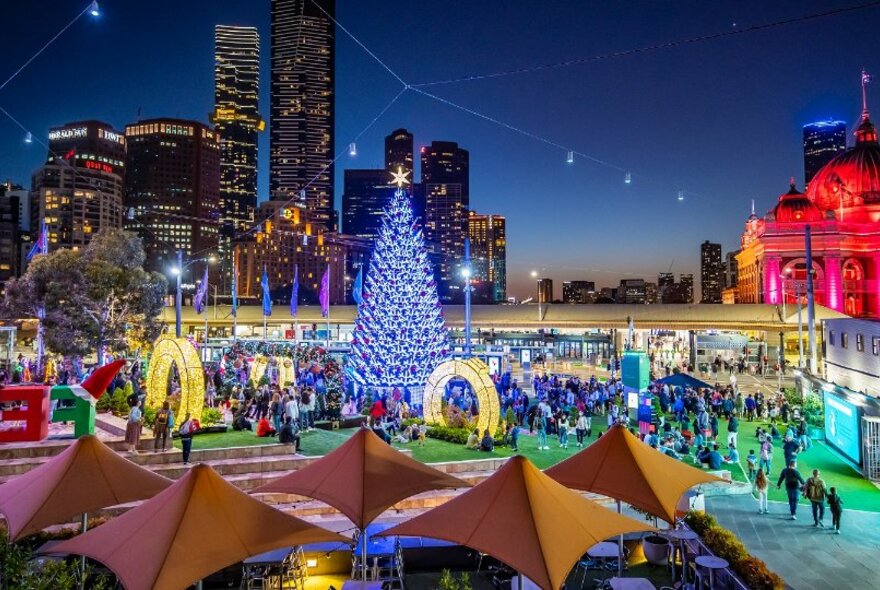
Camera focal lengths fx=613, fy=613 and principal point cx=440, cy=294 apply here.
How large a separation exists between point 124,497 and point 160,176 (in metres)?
187

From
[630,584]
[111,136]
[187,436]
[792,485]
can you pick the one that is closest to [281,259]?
[111,136]

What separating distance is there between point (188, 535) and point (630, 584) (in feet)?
17.9

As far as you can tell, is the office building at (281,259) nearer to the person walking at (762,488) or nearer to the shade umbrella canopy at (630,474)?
the person walking at (762,488)

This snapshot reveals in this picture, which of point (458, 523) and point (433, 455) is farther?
point (433, 455)

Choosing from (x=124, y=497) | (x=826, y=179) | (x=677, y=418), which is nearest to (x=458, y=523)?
(x=124, y=497)

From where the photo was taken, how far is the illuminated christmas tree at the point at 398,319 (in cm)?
2409

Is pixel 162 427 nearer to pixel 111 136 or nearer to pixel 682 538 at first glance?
pixel 682 538

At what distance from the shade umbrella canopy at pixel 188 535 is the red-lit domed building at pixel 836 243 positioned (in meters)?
65.6

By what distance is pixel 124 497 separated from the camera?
847 centimetres

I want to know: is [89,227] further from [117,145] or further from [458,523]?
[458,523]

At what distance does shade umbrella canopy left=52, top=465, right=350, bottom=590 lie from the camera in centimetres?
600

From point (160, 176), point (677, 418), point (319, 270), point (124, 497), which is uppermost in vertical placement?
point (160, 176)

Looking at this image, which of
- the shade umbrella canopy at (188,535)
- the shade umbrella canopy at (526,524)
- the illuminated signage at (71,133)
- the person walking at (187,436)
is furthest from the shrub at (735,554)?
the illuminated signage at (71,133)

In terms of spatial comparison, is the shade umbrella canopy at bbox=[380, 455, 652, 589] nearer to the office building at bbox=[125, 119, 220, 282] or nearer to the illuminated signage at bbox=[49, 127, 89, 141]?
the office building at bbox=[125, 119, 220, 282]
